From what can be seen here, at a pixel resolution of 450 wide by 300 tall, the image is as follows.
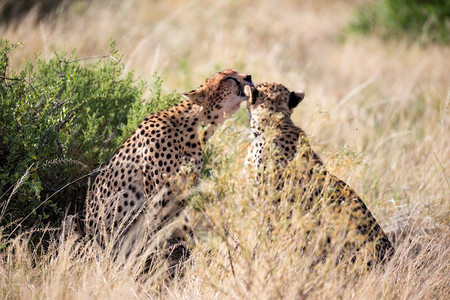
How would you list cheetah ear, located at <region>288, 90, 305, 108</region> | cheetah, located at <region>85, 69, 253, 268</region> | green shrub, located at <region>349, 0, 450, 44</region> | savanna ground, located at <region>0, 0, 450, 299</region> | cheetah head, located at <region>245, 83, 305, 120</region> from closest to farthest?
savanna ground, located at <region>0, 0, 450, 299</region> < cheetah, located at <region>85, 69, 253, 268</region> < cheetah head, located at <region>245, 83, 305, 120</region> < cheetah ear, located at <region>288, 90, 305, 108</region> < green shrub, located at <region>349, 0, 450, 44</region>

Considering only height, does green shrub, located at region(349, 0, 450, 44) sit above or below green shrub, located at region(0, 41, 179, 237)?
above

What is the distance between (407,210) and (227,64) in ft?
9.55

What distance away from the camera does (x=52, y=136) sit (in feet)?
11.5

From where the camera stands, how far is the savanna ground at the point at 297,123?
271cm

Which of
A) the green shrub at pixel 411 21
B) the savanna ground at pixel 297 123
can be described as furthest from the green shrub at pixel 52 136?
the green shrub at pixel 411 21

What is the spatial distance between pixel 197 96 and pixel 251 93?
33cm

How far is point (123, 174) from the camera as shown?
333 cm

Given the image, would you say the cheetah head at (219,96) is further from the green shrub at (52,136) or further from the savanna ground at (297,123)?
the green shrub at (52,136)

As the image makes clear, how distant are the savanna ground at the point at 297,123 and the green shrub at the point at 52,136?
316 millimetres

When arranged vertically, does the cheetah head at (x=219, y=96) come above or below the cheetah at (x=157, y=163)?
above

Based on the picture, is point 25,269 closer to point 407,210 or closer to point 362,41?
point 407,210

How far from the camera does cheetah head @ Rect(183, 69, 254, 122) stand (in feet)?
11.5

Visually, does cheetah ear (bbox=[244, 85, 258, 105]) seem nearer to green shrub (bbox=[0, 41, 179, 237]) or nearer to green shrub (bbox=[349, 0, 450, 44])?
green shrub (bbox=[0, 41, 179, 237])

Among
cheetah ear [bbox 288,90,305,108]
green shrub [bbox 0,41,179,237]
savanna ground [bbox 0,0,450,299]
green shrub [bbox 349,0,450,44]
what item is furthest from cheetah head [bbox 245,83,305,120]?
green shrub [bbox 349,0,450,44]
